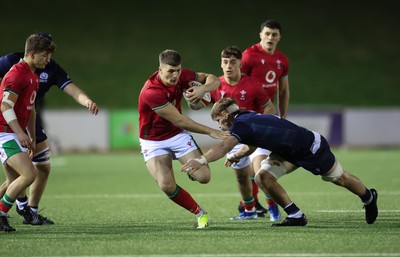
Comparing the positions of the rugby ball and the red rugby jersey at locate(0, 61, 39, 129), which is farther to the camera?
the rugby ball

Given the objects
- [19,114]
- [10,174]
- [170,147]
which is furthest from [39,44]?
Answer: [170,147]

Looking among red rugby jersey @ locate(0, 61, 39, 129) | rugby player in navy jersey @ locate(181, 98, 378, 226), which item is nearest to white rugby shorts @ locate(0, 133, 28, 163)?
red rugby jersey @ locate(0, 61, 39, 129)

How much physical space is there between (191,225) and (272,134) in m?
1.44

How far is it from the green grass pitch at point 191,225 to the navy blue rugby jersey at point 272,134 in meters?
0.80

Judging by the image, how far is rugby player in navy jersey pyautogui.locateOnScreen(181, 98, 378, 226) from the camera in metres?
7.45

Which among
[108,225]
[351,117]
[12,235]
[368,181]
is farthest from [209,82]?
[351,117]

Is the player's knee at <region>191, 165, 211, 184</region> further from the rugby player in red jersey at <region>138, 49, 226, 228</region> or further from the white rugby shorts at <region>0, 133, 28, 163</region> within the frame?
the white rugby shorts at <region>0, 133, 28, 163</region>

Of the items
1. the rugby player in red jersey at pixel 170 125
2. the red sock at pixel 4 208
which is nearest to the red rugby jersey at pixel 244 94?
the rugby player in red jersey at pixel 170 125

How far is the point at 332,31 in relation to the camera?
35.4m

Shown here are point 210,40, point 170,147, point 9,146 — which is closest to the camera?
point 9,146

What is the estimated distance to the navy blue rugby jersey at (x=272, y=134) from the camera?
24.5ft

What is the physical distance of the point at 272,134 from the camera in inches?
297

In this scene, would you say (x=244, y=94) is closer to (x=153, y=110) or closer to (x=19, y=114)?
(x=153, y=110)

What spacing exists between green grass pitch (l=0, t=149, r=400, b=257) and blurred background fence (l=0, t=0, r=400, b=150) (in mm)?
15312
